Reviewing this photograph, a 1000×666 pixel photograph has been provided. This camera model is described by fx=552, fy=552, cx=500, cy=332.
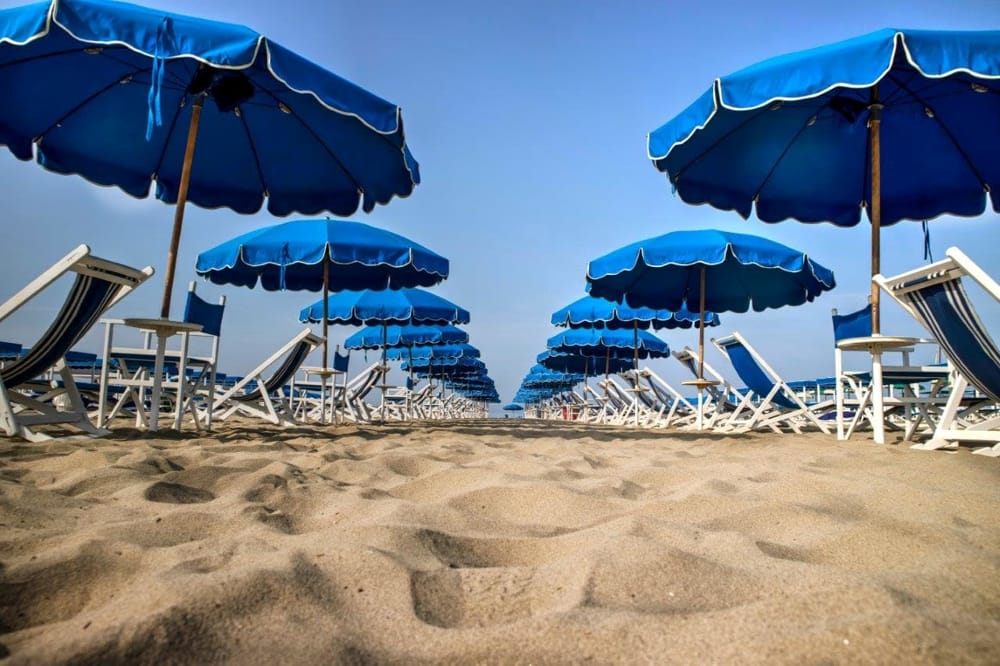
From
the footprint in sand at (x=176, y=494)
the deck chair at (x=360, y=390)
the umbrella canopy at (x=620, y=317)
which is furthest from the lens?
the umbrella canopy at (x=620, y=317)

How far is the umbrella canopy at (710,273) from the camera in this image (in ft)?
18.9

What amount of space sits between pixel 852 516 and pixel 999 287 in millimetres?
1669

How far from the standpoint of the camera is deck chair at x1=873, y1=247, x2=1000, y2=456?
2561 mm

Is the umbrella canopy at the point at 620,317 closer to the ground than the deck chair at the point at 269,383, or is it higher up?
higher up

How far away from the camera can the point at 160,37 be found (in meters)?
3.09

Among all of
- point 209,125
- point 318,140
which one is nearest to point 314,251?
point 318,140

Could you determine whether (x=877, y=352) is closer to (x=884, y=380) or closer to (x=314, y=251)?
(x=884, y=380)

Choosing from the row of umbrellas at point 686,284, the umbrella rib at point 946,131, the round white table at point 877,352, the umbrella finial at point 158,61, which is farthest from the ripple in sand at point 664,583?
the row of umbrellas at point 686,284

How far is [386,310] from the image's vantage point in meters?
9.87

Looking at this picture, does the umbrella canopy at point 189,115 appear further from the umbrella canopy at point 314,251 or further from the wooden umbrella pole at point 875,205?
the wooden umbrella pole at point 875,205

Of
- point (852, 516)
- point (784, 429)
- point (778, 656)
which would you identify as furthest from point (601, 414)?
point (778, 656)

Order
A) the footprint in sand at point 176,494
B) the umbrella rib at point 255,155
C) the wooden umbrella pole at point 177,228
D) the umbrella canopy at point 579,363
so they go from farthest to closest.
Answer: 1. the umbrella canopy at point 579,363
2. the umbrella rib at point 255,155
3. the wooden umbrella pole at point 177,228
4. the footprint in sand at point 176,494

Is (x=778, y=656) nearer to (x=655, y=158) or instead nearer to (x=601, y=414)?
(x=655, y=158)

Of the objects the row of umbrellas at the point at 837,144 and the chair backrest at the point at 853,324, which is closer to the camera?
the row of umbrellas at the point at 837,144
